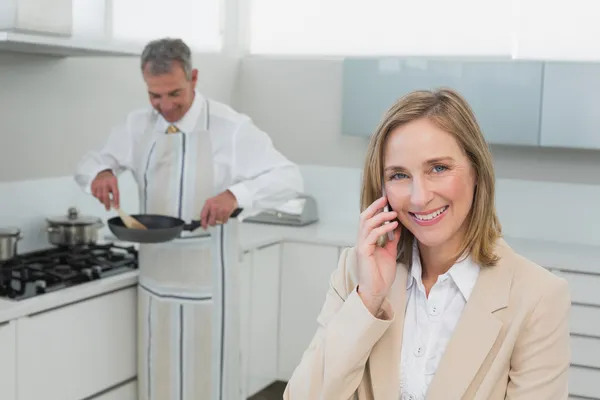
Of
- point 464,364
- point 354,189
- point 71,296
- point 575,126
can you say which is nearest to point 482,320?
point 464,364

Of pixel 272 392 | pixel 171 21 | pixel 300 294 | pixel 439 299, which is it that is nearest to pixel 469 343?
pixel 439 299

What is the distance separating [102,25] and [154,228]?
50.9 inches

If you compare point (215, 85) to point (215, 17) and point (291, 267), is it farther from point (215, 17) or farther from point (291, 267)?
point (291, 267)

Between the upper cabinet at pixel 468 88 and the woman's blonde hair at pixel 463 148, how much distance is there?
2.32 metres

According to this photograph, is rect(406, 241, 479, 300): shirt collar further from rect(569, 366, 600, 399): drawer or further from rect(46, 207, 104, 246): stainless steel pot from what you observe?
rect(569, 366, 600, 399): drawer

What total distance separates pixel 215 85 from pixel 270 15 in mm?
568

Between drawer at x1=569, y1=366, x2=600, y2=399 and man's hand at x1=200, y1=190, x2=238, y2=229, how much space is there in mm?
1701

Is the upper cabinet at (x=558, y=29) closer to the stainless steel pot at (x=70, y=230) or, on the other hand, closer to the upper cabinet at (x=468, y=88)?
the upper cabinet at (x=468, y=88)

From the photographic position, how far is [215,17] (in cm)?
455

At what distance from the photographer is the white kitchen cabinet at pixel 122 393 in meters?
2.96

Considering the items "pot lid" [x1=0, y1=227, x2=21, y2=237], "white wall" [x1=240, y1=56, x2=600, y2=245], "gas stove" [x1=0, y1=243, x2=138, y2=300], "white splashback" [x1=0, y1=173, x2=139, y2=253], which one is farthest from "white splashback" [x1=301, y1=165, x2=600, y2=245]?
"pot lid" [x1=0, y1=227, x2=21, y2=237]

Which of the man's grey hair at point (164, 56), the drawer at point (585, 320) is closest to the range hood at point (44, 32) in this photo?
the man's grey hair at point (164, 56)

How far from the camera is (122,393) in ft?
10.0

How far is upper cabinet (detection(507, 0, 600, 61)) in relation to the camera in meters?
3.94
